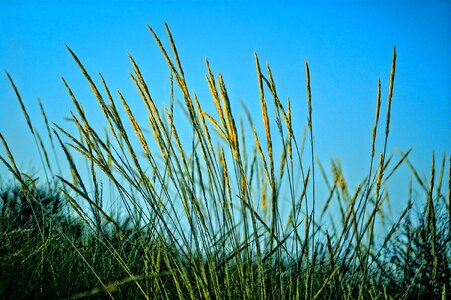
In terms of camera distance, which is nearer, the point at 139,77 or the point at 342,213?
the point at 139,77

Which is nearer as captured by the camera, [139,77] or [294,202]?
[139,77]

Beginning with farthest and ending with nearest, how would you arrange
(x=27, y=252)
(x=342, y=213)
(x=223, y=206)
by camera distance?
1. (x=27, y=252)
2. (x=342, y=213)
3. (x=223, y=206)

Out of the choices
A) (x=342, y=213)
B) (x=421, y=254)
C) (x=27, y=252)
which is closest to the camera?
(x=342, y=213)

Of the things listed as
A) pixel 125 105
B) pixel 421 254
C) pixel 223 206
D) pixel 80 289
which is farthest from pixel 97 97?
pixel 421 254

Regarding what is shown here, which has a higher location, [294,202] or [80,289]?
[294,202]

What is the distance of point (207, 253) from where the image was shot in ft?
4.59

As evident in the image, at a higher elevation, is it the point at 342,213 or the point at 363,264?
the point at 342,213

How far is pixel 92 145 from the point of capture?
144cm

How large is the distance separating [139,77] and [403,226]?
1617 mm

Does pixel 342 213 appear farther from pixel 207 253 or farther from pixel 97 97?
pixel 97 97

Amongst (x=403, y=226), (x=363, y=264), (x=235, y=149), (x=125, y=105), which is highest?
(x=125, y=105)

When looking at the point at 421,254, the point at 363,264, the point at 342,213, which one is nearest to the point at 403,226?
the point at 421,254

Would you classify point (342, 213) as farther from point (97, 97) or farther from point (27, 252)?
point (27, 252)

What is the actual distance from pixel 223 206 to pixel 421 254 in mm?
1182
